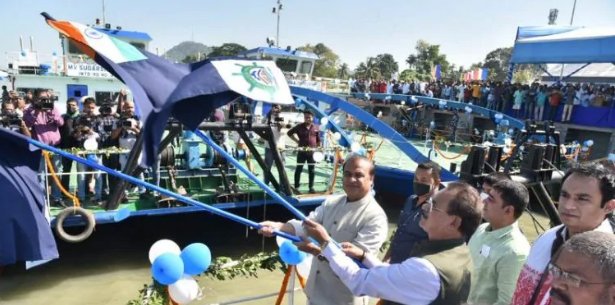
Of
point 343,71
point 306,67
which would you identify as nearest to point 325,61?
point 343,71

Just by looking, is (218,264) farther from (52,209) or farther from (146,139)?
(52,209)

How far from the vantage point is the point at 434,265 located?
1835 millimetres

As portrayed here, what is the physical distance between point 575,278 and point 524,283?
0.85m

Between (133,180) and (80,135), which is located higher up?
(133,180)

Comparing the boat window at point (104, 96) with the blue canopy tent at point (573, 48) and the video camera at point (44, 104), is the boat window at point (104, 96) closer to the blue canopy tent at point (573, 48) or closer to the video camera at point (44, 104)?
the video camera at point (44, 104)

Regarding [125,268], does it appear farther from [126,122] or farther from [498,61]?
[498,61]

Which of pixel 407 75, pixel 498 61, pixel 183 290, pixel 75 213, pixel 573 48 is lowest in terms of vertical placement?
pixel 75 213

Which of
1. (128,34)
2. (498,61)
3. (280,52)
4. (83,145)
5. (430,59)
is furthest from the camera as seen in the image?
(498,61)

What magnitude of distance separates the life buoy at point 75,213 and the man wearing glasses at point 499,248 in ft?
15.7

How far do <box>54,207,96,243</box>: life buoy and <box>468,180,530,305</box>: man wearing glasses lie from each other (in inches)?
189

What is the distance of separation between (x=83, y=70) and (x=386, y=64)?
56447 millimetres

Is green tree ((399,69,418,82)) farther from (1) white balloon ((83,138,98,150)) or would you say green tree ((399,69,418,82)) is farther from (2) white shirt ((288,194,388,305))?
(2) white shirt ((288,194,388,305))

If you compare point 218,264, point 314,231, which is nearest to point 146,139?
point 314,231

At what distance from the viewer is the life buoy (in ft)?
18.0
